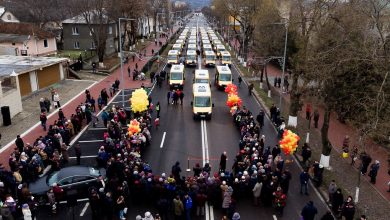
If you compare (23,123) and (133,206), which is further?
(23,123)

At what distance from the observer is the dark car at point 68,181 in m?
16.0

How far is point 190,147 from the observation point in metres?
23.2

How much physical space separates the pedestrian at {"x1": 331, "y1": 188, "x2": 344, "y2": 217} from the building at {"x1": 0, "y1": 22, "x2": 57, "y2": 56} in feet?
138

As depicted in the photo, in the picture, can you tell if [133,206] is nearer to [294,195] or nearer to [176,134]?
[294,195]

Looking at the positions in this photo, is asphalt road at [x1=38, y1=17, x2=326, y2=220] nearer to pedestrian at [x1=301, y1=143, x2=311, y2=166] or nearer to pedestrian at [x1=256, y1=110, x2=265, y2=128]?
pedestrian at [x1=256, y1=110, x2=265, y2=128]

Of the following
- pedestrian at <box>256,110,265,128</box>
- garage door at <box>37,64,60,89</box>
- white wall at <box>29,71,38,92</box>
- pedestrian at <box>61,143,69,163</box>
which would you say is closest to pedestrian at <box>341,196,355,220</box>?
pedestrian at <box>256,110,265,128</box>

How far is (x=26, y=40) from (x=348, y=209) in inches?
1708

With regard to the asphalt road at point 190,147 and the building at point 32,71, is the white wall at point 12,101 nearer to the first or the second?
the building at point 32,71

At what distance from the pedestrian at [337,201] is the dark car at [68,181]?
1034cm

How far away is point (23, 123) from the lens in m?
26.5

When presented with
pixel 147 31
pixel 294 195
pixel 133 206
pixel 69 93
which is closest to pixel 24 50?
pixel 69 93

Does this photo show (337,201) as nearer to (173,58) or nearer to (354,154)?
(354,154)

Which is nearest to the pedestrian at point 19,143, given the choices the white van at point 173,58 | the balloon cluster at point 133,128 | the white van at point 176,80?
the balloon cluster at point 133,128

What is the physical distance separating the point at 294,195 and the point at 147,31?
305 feet
